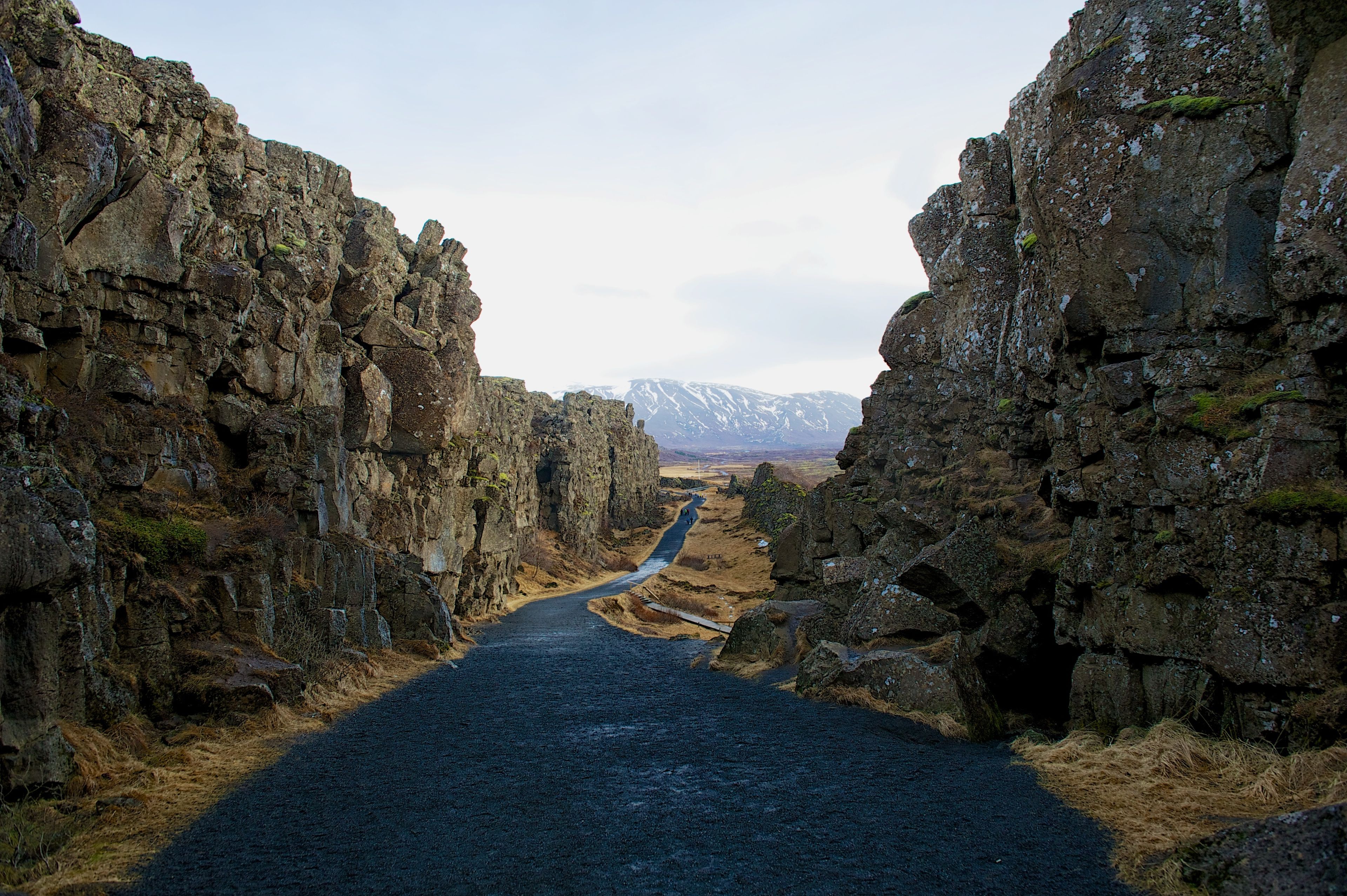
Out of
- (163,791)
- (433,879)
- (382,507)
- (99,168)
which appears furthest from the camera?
(382,507)

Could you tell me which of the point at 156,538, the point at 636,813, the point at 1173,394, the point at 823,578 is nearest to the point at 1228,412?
the point at 1173,394

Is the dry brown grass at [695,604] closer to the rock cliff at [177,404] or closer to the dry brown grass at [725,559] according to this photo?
the dry brown grass at [725,559]

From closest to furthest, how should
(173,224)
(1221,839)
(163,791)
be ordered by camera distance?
(1221,839) → (163,791) → (173,224)

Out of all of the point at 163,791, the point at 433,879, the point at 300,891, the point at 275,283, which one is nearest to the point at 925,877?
the point at 433,879

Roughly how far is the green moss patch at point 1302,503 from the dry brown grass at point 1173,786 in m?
2.42

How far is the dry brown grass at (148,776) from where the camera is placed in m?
6.63

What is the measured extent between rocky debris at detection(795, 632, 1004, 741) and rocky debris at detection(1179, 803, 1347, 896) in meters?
5.44

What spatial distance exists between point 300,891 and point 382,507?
21448mm

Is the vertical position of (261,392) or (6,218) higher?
(6,218)

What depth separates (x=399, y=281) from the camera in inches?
1109

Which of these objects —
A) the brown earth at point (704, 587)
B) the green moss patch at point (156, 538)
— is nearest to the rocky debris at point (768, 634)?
the brown earth at point (704, 587)

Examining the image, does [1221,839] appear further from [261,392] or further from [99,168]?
[261,392]

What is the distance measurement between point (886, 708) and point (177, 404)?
1468cm

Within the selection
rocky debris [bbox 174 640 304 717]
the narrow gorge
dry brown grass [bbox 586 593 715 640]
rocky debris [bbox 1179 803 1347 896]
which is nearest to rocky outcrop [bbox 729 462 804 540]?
dry brown grass [bbox 586 593 715 640]
